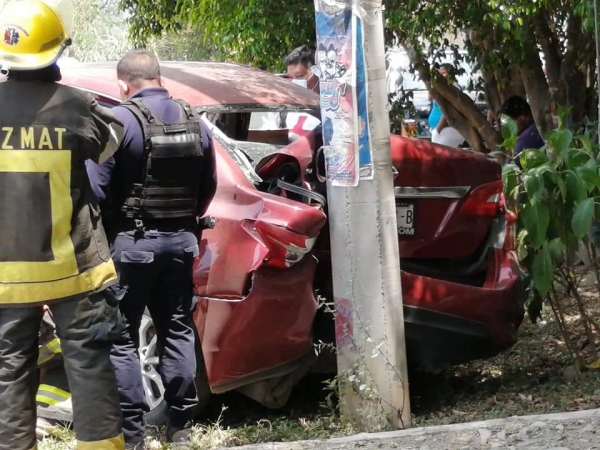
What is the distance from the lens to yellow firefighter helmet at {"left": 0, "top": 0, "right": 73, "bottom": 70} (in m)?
3.91

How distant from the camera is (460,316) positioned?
211 inches

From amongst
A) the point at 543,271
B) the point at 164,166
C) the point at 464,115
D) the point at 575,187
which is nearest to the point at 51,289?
the point at 164,166

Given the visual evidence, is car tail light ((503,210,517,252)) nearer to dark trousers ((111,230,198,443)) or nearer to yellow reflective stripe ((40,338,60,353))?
dark trousers ((111,230,198,443))

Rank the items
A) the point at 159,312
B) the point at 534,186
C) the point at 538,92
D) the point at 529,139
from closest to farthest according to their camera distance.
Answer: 1. the point at 159,312
2. the point at 534,186
3. the point at 529,139
4. the point at 538,92

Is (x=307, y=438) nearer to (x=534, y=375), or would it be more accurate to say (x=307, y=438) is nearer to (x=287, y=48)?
(x=534, y=375)

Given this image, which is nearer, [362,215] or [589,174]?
[362,215]

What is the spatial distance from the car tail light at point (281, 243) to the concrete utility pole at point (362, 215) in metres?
0.21

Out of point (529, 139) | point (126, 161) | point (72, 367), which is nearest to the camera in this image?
point (72, 367)

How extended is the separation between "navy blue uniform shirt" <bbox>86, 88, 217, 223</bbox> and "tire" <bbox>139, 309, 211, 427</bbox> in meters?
0.88

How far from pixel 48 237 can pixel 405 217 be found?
6.79ft

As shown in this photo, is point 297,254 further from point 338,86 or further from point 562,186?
point 562,186

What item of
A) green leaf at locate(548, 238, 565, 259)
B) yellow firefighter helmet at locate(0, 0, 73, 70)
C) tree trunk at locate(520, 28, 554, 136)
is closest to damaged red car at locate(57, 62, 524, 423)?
green leaf at locate(548, 238, 565, 259)

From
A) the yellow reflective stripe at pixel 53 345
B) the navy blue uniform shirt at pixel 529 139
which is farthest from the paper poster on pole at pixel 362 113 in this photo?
the navy blue uniform shirt at pixel 529 139

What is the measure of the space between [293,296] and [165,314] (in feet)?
1.96
